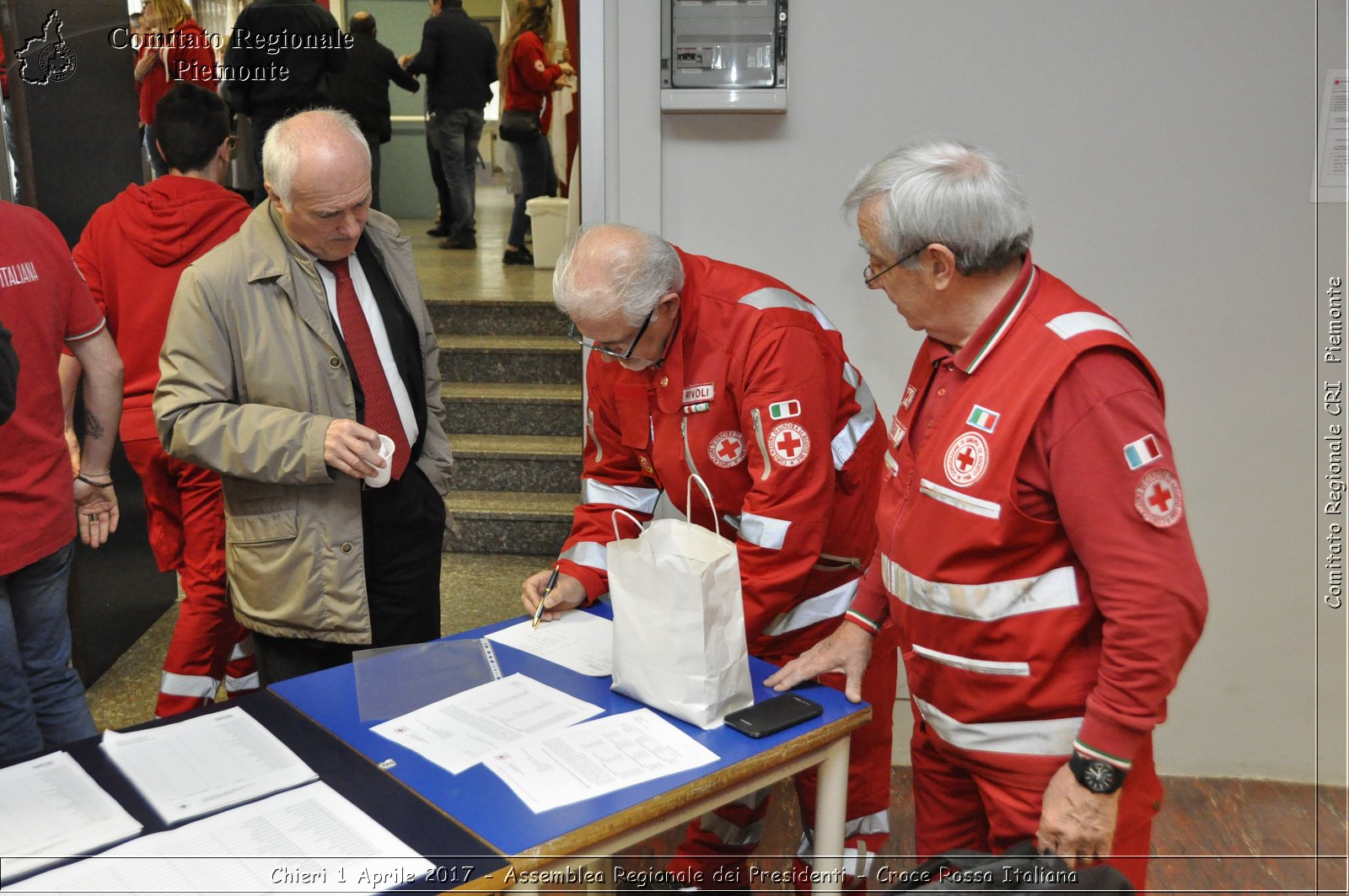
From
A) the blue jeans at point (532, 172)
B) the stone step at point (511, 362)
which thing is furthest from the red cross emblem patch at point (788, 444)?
the blue jeans at point (532, 172)

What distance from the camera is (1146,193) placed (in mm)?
3102

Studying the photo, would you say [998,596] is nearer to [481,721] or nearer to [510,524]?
[481,721]

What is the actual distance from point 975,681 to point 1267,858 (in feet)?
6.17

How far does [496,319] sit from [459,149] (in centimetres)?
216

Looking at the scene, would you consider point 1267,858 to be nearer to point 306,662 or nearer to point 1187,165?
point 1187,165

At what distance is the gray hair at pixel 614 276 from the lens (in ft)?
6.81

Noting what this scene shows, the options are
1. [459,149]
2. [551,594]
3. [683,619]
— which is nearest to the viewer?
[683,619]

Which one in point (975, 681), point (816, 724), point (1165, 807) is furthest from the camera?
point (1165, 807)

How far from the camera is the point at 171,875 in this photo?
1.38m

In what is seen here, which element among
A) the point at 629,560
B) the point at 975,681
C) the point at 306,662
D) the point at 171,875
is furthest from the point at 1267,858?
the point at 171,875

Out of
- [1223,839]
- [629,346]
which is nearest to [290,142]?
[629,346]

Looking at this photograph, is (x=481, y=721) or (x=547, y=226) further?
(x=547, y=226)

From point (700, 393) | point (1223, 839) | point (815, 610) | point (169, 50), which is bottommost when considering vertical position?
point (1223, 839)

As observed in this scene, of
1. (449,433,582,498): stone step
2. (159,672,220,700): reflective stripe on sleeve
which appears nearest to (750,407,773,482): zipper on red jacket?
(159,672,220,700): reflective stripe on sleeve
